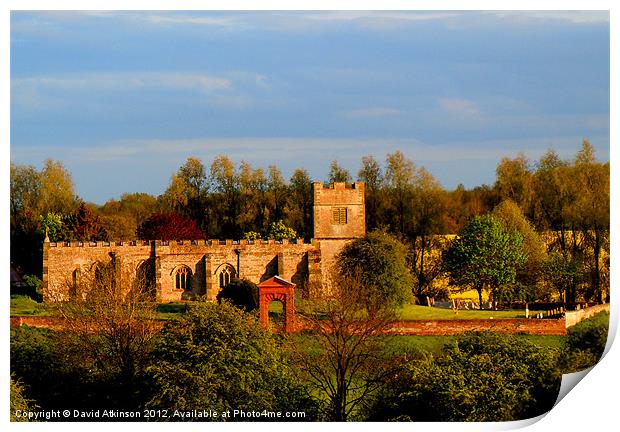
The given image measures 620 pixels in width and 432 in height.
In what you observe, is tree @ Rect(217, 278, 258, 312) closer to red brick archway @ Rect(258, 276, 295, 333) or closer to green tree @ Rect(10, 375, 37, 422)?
red brick archway @ Rect(258, 276, 295, 333)

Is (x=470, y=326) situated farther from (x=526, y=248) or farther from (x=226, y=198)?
(x=226, y=198)

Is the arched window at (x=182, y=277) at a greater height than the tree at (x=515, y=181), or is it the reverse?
the tree at (x=515, y=181)

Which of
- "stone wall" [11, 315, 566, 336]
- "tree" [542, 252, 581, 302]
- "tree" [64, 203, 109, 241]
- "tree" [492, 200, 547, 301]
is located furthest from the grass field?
"tree" [64, 203, 109, 241]

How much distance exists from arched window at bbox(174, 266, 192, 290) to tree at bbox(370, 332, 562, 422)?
16497 mm

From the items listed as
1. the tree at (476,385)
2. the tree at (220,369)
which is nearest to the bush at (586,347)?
the tree at (476,385)

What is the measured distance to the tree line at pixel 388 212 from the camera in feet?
115

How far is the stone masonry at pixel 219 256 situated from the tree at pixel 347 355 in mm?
9985

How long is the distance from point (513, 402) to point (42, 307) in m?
15.8

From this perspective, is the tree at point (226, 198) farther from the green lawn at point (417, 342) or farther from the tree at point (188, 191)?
the green lawn at point (417, 342)

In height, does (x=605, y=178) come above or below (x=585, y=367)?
above

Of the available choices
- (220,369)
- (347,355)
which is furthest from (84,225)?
(220,369)

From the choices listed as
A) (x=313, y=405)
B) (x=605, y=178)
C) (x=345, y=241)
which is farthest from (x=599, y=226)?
(x=313, y=405)

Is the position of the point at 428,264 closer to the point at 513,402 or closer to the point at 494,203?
the point at 494,203
